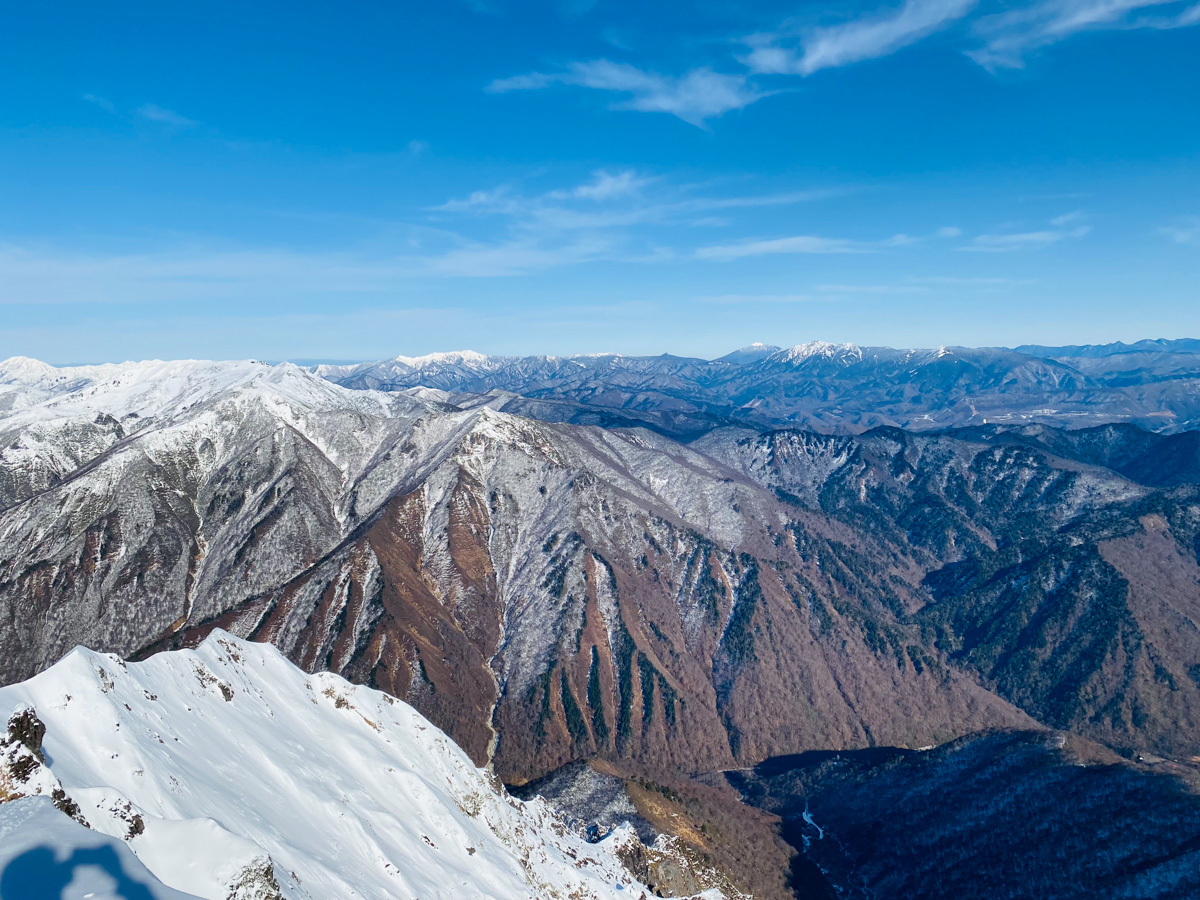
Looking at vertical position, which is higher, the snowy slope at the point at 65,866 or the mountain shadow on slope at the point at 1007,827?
the snowy slope at the point at 65,866

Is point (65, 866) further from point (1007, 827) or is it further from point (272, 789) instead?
point (1007, 827)

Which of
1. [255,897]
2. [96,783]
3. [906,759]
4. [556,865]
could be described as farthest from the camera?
[906,759]

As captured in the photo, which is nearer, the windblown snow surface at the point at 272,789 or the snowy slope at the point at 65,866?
the snowy slope at the point at 65,866

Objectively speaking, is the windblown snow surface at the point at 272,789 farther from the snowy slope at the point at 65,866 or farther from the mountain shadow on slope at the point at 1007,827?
the mountain shadow on slope at the point at 1007,827

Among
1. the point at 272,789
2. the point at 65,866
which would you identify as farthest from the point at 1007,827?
the point at 65,866

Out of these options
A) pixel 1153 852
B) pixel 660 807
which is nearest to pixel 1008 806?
pixel 1153 852

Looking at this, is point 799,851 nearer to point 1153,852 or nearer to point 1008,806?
point 1008,806

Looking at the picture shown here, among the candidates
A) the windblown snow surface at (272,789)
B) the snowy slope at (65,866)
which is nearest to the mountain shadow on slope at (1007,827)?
the windblown snow surface at (272,789)

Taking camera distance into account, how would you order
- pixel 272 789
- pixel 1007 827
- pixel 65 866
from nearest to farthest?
pixel 65 866
pixel 272 789
pixel 1007 827

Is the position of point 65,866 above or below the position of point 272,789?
above
